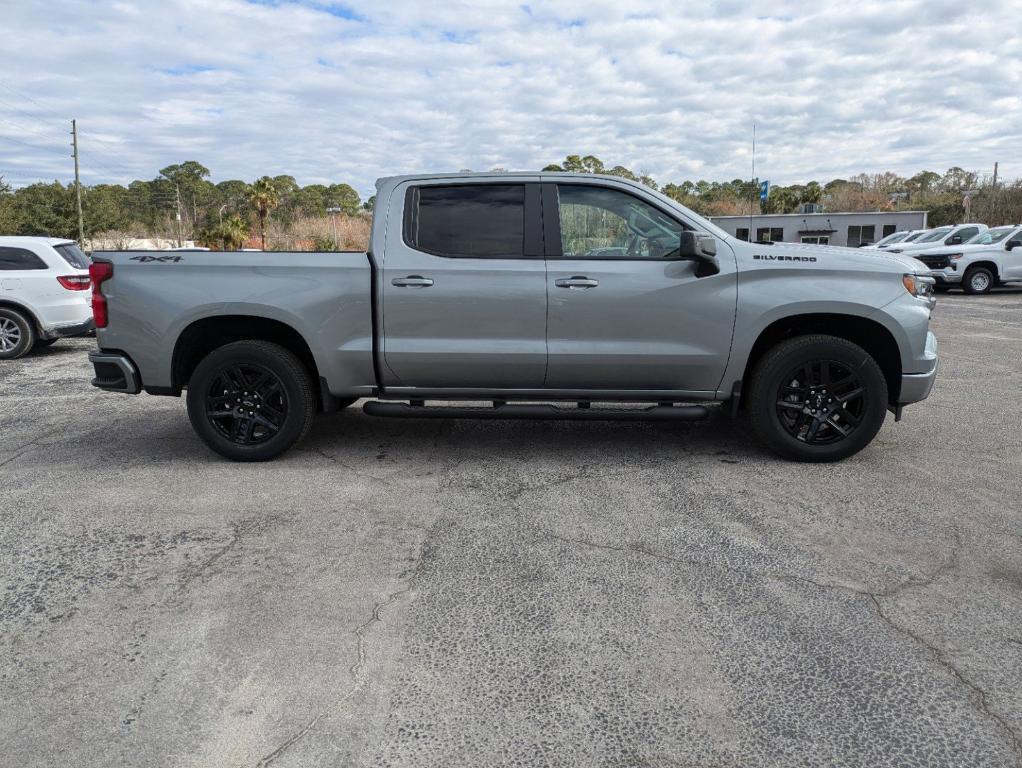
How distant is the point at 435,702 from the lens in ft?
8.68

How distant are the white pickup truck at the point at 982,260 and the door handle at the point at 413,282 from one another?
19.0m

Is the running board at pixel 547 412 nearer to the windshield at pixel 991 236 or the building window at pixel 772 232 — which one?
the windshield at pixel 991 236

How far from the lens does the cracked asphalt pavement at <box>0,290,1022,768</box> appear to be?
8.13 ft

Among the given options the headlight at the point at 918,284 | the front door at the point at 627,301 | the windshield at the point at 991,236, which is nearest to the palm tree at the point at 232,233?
the windshield at the point at 991,236

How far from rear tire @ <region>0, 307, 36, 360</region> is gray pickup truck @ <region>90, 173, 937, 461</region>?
6.64 meters

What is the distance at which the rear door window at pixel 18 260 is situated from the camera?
10.7 m

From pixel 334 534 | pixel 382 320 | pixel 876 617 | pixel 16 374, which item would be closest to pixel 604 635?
pixel 876 617

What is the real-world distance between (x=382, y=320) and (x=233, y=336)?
3.95ft

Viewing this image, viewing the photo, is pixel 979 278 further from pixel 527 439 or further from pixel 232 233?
pixel 232 233

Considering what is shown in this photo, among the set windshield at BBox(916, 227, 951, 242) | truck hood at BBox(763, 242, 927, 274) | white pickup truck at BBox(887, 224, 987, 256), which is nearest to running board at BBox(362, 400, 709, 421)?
truck hood at BBox(763, 242, 927, 274)

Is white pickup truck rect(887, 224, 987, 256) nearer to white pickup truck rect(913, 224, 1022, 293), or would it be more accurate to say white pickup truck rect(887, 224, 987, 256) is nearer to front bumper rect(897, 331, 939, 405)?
white pickup truck rect(913, 224, 1022, 293)

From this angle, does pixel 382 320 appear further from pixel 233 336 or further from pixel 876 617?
pixel 876 617

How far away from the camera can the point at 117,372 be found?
17.7ft

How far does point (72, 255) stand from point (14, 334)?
4.40 ft
